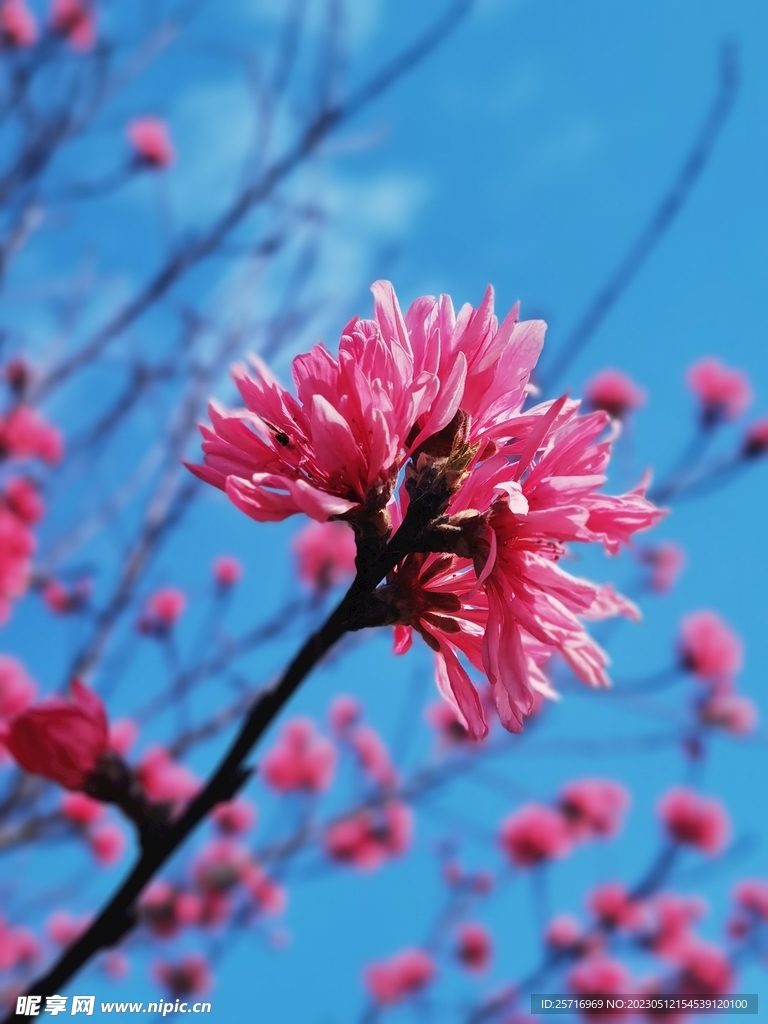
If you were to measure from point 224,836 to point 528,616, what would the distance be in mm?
6002

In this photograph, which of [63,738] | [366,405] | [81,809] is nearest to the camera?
[366,405]

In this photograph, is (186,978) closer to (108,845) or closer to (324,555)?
(108,845)

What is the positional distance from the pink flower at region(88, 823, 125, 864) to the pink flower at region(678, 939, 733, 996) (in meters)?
3.88

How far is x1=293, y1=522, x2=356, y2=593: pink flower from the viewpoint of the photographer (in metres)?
3.94

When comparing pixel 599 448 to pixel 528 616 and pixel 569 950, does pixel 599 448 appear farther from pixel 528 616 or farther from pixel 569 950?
pixel 569 950

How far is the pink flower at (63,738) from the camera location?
3.43 ft

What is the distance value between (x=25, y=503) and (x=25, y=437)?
0.32 m

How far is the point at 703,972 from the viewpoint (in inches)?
219

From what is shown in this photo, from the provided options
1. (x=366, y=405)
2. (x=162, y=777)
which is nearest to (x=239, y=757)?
(x=366, y=405)

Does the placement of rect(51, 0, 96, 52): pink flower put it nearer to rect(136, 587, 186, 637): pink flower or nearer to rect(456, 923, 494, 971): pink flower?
rect(136, 587, 186, 637): pink flower

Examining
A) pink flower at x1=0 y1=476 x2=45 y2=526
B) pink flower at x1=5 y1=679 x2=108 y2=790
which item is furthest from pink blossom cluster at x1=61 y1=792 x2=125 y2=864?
pink flower at x1=5 y1=679 x2=108 y2=790

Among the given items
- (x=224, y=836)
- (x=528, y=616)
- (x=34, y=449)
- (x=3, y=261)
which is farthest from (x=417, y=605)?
(x=224, y=836)

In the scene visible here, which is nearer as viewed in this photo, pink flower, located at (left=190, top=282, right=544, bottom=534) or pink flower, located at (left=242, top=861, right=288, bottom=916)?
pink flower, located at (left=190, top=282, right=544, bottom=534)

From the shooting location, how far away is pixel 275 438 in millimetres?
905
